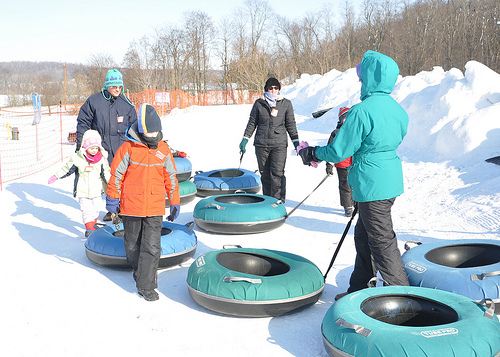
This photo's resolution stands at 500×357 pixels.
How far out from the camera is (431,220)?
665 centimetres

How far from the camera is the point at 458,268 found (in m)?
3.71

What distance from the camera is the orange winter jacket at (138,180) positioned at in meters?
3.94

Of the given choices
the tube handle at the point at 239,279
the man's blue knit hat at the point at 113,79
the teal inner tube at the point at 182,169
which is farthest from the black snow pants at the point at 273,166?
the tube handle at the point at 239,279

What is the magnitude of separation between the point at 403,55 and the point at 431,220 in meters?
33.7

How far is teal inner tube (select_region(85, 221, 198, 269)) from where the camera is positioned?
4641 millimetres

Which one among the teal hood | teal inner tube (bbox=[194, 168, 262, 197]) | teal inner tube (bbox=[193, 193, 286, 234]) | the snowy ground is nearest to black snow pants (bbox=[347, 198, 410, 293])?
the snowy ground

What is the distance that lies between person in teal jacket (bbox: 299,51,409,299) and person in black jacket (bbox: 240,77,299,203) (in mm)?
3524

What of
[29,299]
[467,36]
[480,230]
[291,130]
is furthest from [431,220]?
[467,36]

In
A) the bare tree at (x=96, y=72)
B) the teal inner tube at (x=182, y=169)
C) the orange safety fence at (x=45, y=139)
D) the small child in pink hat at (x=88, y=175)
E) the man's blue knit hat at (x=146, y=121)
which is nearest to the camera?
the man's blue knit hat at (x=146, y=121)

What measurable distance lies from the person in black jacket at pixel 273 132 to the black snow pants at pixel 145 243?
11.0ft

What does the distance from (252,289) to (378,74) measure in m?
1.81

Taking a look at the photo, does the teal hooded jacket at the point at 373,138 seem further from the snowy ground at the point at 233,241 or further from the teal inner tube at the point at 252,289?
the snowy ground at the point at 233,241

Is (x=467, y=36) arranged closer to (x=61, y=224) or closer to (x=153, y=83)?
(x=61, y=224)

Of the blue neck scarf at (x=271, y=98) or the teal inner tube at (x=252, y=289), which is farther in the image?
the blue neck scarf at (x=271, y=98)
